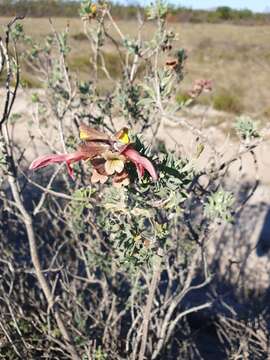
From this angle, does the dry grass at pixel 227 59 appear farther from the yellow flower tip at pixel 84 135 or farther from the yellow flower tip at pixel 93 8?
the yellow flower tip at pixel 84 135

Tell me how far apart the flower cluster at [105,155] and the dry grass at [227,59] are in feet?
32.1

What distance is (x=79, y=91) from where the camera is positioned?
8.96ft

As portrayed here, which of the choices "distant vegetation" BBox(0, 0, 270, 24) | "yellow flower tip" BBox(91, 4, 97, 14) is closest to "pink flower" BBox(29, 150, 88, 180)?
"yellow flower tip" BBox(91, 4, 97, 14)

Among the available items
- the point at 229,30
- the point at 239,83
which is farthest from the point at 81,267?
the point at 229,30

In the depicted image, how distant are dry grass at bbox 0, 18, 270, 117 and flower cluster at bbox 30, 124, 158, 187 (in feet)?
32.1

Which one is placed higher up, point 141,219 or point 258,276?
point 141,219

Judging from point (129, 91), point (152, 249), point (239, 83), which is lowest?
point (239, 83)

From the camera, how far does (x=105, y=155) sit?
1026 millimetres

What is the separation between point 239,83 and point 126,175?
14.5 metres

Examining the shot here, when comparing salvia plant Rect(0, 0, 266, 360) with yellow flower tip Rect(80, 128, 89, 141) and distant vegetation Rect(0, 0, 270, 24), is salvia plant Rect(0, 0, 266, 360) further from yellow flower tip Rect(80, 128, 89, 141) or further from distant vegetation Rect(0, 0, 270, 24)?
distant vegetation Rect(0, 0, 270, 24)

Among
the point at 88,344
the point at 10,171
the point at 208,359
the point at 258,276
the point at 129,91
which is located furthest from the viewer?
the point at 258,276

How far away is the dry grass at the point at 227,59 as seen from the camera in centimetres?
1275

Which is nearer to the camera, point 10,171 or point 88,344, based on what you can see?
point 10,171

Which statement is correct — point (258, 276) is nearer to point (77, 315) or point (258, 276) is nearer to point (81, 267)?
point (81, 267)
